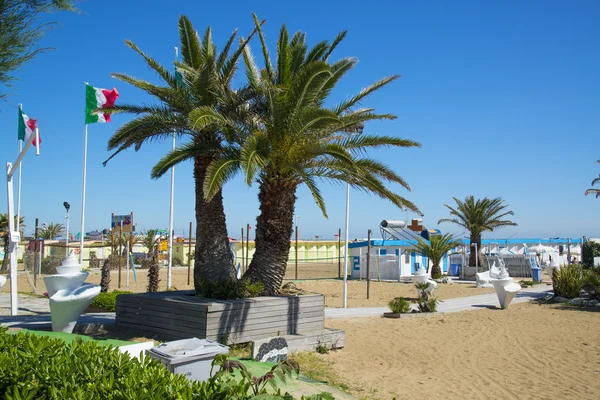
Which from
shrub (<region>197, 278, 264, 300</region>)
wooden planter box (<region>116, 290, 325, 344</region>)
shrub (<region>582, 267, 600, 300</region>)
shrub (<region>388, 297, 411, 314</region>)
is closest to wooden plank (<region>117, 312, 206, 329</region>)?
wooden planter box (<region>116, 290, 325, 344</region>)

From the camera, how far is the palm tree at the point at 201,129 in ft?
31.8

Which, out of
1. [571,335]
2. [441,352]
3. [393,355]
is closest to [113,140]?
[393,355]

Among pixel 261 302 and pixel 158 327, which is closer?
pixel 158 327

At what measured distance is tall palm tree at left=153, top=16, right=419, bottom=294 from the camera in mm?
9086

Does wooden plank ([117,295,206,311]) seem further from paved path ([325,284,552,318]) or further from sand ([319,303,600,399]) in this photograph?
paved path ([325,284,552,318])

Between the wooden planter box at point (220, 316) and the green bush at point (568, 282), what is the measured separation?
11042mm

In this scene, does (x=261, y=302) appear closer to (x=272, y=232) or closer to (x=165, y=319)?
(x=272, y=232)

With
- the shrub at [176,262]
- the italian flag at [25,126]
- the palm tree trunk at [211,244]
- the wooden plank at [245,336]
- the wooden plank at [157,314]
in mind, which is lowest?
the shrub at [176,262]

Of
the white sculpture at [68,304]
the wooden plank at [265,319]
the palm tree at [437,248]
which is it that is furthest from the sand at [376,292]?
the white sculpture at [68,304]

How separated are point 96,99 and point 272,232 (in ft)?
33.9

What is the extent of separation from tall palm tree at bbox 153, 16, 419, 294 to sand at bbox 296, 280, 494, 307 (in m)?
6.99

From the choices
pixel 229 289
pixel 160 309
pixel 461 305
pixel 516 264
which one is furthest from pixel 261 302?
pixel 516 264

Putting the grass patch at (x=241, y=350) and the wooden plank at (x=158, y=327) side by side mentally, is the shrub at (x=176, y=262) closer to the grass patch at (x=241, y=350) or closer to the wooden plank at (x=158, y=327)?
the wooden plank at (x=158, y=327)

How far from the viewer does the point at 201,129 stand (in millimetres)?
9469
